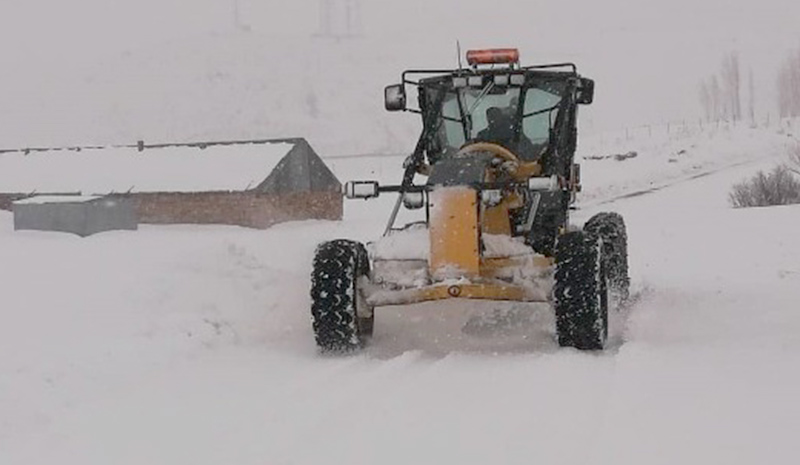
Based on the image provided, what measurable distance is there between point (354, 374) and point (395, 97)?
2.61 metres

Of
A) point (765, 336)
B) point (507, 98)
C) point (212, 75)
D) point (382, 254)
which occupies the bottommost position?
point (765, 336)

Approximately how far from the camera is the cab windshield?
334 inches

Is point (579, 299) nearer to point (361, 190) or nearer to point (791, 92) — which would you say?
point (361, 190)

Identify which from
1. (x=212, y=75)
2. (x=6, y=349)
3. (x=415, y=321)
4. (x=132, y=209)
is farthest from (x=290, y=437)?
(x=212, y=75)

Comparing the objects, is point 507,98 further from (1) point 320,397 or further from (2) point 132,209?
(2) point 132,209

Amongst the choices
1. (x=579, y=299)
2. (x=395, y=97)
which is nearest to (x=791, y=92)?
(x=395, y=97)

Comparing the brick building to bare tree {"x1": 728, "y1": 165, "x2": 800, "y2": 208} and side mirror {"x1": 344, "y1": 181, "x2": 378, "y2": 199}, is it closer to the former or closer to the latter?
bare tree {"x1": 728, "y1": 165, "x2": 800, "y2": 208}

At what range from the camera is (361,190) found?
751 cm

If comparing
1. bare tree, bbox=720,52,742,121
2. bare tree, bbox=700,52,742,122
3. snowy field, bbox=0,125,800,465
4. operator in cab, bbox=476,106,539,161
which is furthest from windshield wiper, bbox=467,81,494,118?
bare tree, bbox=700,52,742,122

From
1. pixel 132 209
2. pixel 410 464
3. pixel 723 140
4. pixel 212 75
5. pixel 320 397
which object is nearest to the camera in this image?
pixel 410 464

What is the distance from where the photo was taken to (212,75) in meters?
95.8

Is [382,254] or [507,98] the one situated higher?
[507,98]

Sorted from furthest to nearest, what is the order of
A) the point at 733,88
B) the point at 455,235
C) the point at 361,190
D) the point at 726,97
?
the point at 726,97, the point at 733,88, the point at 361,190, the point at 455,235

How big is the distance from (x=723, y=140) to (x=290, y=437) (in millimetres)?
50507
